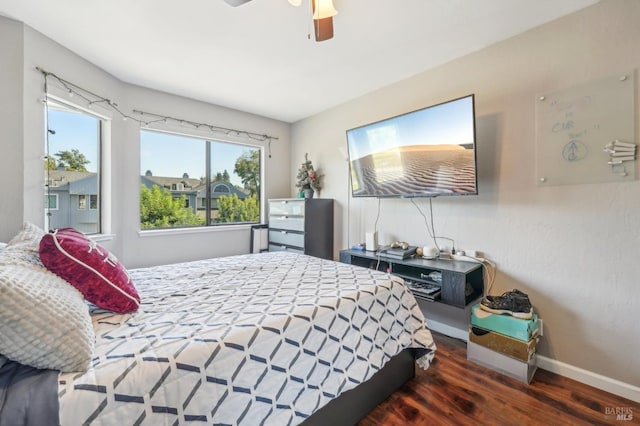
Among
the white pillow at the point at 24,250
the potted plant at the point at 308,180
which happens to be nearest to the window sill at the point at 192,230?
the potted plant at the point at 308,180

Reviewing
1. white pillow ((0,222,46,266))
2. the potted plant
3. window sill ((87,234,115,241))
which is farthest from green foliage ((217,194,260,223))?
white pillow ((0,222,46,266))

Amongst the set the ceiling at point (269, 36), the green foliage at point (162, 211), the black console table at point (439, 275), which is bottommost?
the black console table at point (439, 275)

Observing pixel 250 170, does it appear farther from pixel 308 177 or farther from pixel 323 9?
pixel 323 9

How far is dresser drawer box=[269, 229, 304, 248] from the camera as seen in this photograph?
3576 millimetres

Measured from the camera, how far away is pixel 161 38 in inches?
85.0

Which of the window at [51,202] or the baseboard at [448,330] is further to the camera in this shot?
the baseboard at [448,330]

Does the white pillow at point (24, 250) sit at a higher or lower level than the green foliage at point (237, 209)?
lower

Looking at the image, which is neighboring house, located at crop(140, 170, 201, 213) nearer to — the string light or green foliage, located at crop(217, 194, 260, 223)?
green foliage, located at crop(217, 194, 260, 223)

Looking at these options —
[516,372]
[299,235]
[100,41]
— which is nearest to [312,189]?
[299,235]

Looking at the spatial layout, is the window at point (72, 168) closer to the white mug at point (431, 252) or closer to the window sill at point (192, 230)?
the window sill at point (192, 230)

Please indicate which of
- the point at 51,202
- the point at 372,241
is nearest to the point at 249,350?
the point at 372,241

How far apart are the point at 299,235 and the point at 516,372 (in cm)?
247

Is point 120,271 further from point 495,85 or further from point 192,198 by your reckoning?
point 495,85

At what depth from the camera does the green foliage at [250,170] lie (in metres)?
4.00
